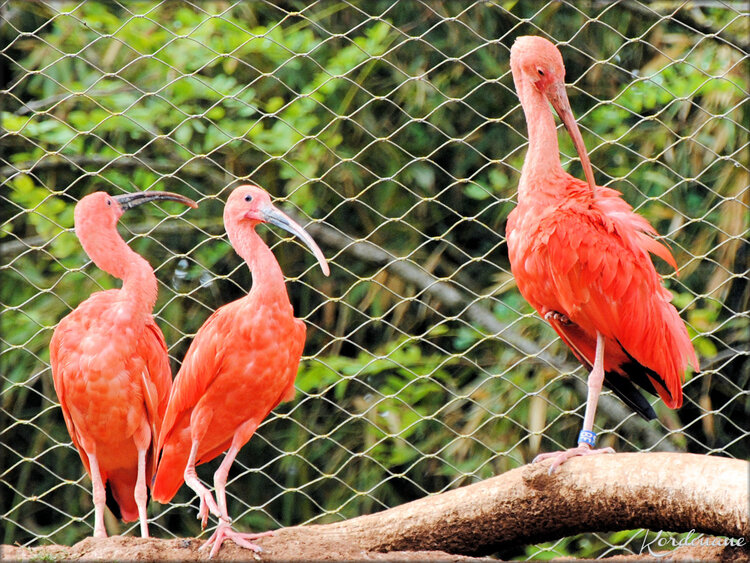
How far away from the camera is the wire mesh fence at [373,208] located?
378 centimetres

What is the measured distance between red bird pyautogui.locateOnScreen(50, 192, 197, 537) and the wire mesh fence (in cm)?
97

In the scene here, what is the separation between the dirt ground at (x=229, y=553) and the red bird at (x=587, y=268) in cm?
34

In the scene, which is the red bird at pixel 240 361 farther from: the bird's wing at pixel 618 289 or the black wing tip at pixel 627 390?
the black wing tip at pixel 627 390

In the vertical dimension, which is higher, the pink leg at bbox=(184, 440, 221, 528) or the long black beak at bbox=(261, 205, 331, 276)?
the long black beak at bbox=(261, 205, 331, 276)

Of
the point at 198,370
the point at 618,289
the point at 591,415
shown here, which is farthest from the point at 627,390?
the point at 198,370

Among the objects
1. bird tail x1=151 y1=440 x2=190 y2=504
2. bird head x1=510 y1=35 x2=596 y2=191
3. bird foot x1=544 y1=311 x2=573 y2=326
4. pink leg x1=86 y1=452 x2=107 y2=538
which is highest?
bird head x1=510 y1=35 x2=596 y2=191

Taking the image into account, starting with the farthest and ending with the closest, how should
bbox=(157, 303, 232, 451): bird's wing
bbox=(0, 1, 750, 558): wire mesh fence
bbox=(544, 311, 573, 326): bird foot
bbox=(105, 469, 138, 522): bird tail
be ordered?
bbox=(0, 1, 750, 558): wire mesh fence
bbox=(105, 469, 138, 522): bird tail
bbox=(544, 311, 573, 326): bird foot
bbox=(157, 303, 232, 451): bird's wing

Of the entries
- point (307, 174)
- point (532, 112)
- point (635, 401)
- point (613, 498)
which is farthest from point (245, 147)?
point (613, 498)

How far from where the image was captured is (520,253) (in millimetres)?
2578

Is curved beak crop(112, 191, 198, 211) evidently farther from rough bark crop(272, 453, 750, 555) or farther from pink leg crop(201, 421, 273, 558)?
rough bark crop(272, 453, 750, 555)

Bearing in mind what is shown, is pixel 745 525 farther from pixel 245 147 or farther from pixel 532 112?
pixel 245 147

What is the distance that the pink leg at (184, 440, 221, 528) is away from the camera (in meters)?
2.42

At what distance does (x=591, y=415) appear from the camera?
2.58 metres

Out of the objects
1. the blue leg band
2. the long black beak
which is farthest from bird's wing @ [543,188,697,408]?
the long black beak
